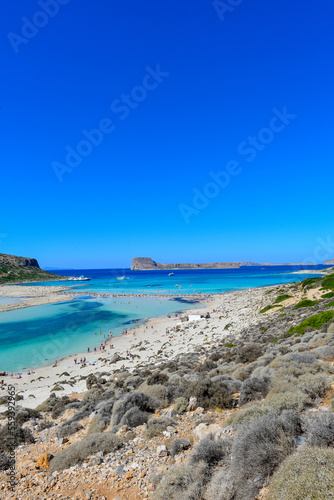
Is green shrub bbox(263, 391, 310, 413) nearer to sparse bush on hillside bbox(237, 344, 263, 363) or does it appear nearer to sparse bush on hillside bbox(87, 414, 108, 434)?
sparse bush on hillside bbox(87, 414, 108, 434)

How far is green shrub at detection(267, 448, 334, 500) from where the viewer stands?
2764mm

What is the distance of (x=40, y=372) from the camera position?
20.1 m

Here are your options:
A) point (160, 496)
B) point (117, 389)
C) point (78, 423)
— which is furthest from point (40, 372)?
point (160, 496)

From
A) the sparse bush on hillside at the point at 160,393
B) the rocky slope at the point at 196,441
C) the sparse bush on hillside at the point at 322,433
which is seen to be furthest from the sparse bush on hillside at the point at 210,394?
the sparse bush on hillside at the point at 322,433

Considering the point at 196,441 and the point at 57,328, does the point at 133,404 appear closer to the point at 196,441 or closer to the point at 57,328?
the point at 196,441

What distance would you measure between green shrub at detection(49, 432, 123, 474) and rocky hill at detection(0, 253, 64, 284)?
13400cm

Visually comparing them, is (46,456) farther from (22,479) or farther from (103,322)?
(103,322)

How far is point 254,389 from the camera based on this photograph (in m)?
7.36

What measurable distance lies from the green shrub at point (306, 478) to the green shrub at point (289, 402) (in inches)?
76.5

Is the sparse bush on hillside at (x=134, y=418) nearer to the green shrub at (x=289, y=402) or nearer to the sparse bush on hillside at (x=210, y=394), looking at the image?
the sparse bush on hillside at (x=210, y=394)

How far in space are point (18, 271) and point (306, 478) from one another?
164m

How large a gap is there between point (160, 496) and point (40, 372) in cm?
1913

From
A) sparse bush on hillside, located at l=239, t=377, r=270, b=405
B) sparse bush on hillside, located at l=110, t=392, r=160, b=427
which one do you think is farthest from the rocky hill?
sparse bush on hillside, located at l=239, t=377, r=270, b=405

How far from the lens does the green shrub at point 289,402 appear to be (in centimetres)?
526
